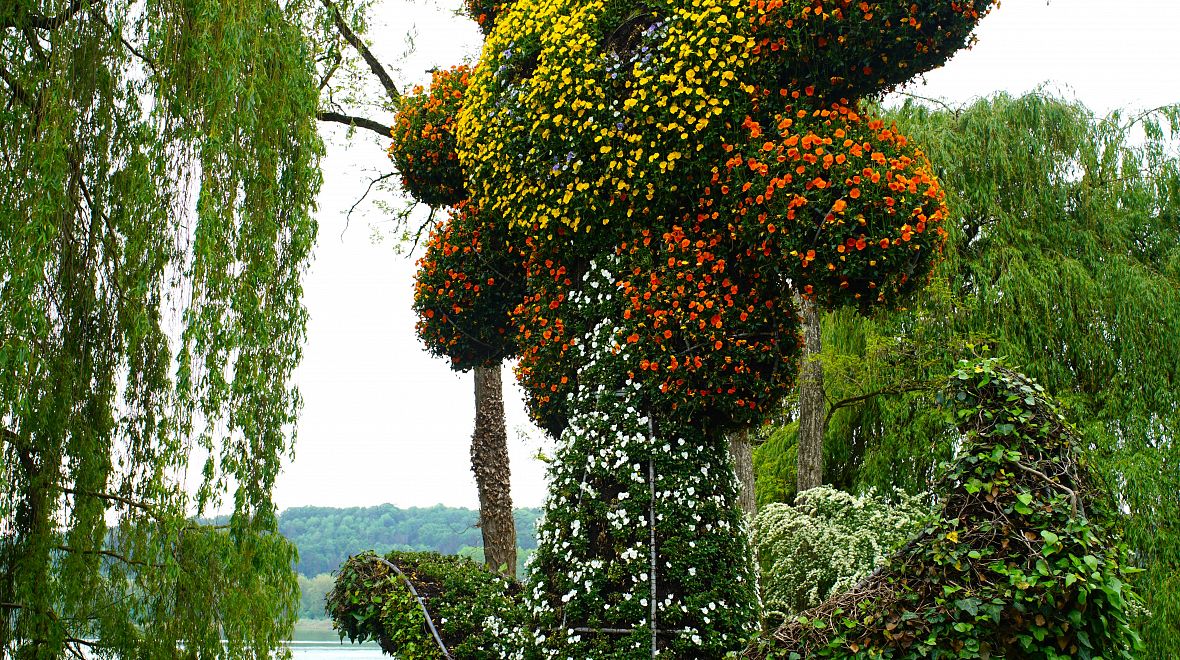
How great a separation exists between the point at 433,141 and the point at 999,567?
6.43 metres

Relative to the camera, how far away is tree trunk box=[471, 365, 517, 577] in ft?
38.0

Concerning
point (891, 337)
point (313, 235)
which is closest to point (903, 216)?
point (313, 235)

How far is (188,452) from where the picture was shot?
517 cm

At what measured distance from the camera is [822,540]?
9.07 meters

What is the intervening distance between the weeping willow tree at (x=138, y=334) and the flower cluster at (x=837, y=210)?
3.07m

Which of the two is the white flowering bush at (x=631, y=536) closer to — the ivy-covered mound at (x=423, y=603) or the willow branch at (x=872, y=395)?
the ivy-covered mound at (x=423, y=603)

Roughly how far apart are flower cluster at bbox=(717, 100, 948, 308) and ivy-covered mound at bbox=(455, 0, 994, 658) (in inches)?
0.5

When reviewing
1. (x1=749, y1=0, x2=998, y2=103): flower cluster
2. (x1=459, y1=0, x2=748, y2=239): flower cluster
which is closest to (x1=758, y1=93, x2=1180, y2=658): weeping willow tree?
(x1=749, y1=0, x2=998, y2=103): flower cluster

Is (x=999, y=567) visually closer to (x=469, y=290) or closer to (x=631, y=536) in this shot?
(x=631, y=536)

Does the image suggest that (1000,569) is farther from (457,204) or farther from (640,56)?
(457,204)

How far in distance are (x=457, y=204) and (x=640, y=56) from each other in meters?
3.01

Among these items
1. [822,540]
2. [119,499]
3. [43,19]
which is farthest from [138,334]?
[822,540]

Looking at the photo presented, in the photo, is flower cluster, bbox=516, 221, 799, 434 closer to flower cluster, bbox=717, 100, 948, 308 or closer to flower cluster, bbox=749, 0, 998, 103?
flower cluster, bbox=717, 100, 948, 308

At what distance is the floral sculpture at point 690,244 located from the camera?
612cm
